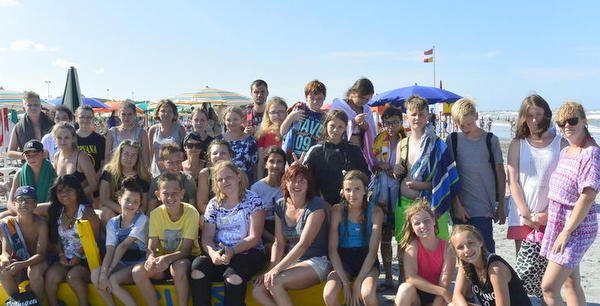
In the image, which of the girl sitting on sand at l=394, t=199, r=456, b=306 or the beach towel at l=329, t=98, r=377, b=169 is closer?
the girl sitting on sand at l=394, t=199, r=456, b=306

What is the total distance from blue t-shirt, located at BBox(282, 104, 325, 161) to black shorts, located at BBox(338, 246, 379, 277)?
4.27ft

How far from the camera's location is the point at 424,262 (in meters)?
3.30

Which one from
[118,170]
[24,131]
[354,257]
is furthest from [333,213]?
[24,131]

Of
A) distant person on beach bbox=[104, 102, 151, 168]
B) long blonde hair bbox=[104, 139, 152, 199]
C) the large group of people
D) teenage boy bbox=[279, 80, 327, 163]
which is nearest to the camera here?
the large group of people

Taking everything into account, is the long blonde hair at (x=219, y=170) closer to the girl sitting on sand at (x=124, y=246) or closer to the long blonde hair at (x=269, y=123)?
the girl sitting on sand at (x=124, y=246)

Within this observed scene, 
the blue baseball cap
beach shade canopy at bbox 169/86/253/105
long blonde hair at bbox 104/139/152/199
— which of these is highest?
beach shade canopy at bbox 169/86/253/105

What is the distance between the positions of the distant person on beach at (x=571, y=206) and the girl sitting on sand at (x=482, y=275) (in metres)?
0.23

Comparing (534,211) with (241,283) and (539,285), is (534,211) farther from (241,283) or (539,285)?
(241,283)

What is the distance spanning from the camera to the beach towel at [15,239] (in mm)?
3906

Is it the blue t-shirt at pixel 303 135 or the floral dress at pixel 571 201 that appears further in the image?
the blue t-shirt at pixel 303 135

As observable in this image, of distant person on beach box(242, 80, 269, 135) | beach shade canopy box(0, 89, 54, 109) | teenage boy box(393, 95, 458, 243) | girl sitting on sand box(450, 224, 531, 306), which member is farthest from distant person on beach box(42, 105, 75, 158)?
beach shade canopy box(0, 89, 54, 109)

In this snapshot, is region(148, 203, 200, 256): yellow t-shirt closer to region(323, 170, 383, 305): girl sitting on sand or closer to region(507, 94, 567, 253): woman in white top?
region(323, 170, 383, 305): girl sitting on sand

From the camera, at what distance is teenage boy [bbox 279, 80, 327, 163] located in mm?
4625

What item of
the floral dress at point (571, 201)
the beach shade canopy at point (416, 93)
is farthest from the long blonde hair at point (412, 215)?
the beach shade canopy at point (416, 93)
